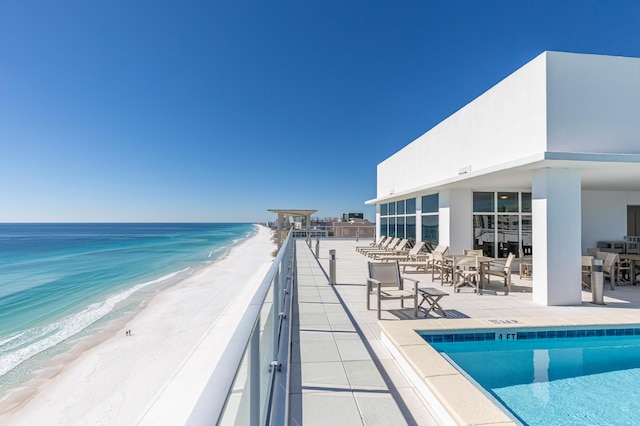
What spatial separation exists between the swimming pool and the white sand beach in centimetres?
520

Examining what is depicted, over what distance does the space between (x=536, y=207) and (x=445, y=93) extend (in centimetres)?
1270

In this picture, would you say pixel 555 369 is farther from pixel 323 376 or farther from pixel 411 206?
pixel 411 206

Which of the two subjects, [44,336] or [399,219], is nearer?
[44,336]

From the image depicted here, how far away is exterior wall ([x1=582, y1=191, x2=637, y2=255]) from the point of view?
10.2 metres

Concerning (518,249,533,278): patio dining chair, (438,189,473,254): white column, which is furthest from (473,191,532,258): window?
(518,249,533,278): patio dining chair

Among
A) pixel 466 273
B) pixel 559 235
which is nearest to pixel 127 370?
pixel 466 273

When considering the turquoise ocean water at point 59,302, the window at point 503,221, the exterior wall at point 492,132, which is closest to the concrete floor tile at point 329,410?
the exterior wall at point 492,132

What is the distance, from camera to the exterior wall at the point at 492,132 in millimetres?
6207

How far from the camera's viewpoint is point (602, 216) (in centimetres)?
1027

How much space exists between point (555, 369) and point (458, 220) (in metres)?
6.83

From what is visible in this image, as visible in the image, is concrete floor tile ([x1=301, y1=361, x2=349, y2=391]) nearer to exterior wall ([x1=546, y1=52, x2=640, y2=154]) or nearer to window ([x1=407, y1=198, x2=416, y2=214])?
exterior wall ([x1=546, y1=52, x2=640, y2=154])

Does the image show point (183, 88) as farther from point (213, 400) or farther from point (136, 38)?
point (213, 400)

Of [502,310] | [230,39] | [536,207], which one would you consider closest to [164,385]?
[502,310]

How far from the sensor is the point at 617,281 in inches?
317
